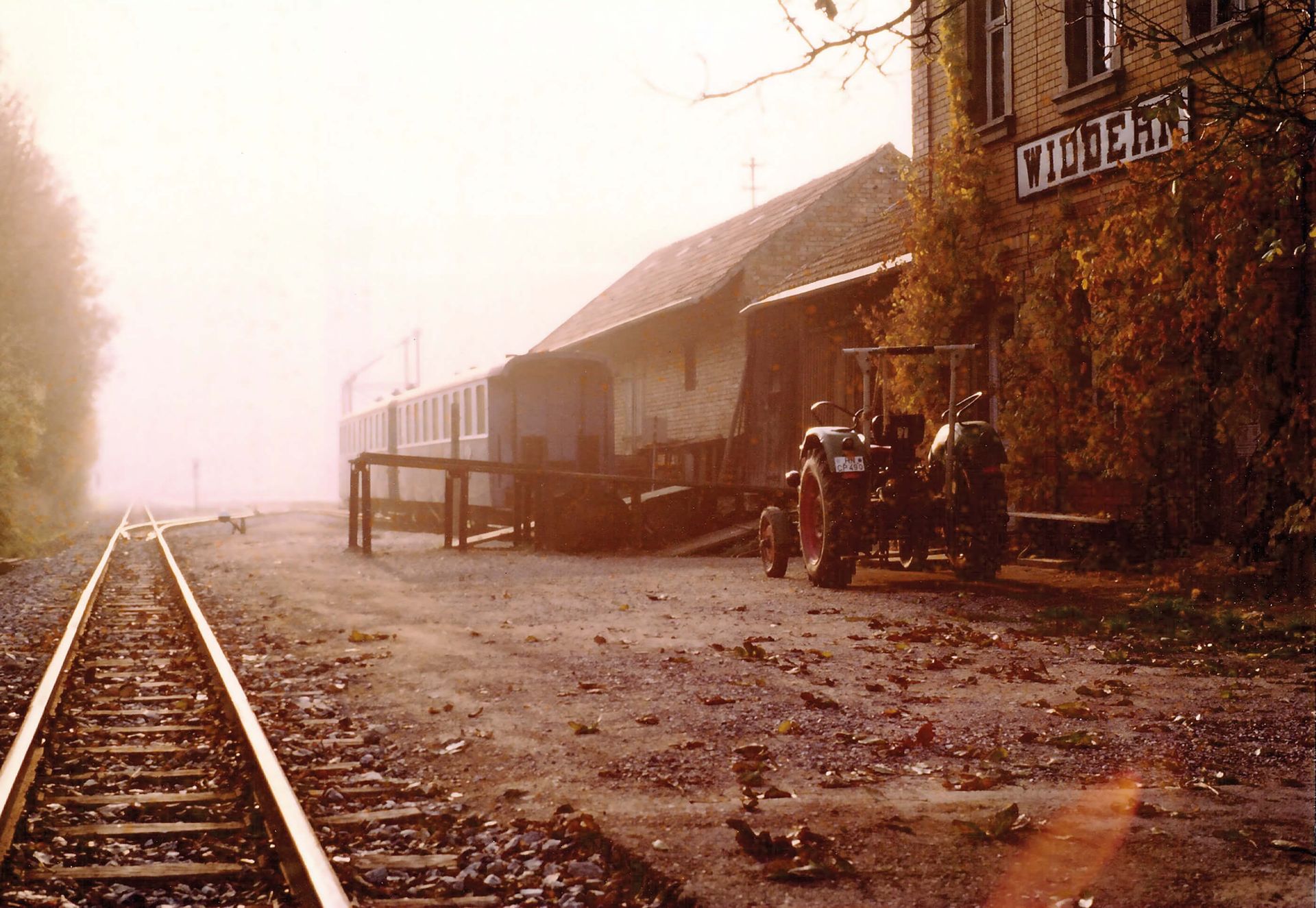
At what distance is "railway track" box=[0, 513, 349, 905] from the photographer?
3943 millimetres

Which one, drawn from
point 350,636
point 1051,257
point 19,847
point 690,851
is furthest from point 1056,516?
point 19,847

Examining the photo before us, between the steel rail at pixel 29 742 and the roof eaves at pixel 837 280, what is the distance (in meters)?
10.3

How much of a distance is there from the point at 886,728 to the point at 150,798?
313 centimetres

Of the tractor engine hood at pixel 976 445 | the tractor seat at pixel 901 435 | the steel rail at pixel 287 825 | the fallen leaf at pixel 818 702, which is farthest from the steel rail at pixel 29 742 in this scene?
the tractor engine hood at pixel 976 445

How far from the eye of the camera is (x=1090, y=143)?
13.2 meters

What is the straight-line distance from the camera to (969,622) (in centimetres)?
955

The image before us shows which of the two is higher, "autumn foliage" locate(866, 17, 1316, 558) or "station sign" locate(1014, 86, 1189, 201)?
"station sign" locate(1014, 86, 1189, 201)

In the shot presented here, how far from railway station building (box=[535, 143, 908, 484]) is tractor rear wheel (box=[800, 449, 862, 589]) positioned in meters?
6.81

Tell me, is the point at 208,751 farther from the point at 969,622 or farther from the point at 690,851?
the point at 969,622

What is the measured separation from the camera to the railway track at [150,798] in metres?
3.94

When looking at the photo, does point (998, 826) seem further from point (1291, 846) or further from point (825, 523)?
point (825, 523)

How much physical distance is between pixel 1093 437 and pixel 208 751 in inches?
353

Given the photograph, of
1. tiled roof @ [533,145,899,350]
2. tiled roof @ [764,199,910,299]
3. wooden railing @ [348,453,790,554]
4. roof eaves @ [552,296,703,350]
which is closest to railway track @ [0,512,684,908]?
wooden railing @ [348,453,790,554]

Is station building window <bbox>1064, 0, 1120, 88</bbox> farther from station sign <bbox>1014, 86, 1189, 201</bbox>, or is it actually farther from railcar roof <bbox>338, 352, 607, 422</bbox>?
railcar roof <bbox>338, 352, 607, 422</bbox>
